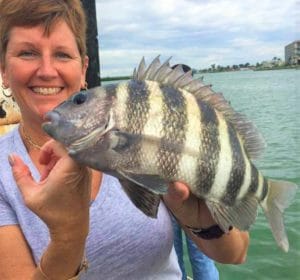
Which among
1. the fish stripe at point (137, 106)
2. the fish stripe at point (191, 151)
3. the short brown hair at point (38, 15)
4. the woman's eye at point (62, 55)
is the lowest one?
the fish stripe at point (191, 151)

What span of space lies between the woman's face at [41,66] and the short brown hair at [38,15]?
0.02 metres

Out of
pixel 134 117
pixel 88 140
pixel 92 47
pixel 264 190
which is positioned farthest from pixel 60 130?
pixel 92 47

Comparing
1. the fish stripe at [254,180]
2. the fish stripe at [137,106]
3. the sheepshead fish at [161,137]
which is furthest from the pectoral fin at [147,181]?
the fish stripe at [254,180]

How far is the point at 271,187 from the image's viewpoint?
1.64m

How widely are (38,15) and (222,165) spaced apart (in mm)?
836

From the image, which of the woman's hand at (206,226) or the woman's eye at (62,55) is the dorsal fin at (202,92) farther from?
the woman's eye at (62,55)

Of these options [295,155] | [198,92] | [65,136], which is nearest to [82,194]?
[65,136]

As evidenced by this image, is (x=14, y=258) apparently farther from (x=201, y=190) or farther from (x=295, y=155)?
(x=295, y=155)

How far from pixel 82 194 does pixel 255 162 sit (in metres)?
0.53

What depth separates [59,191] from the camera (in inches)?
54.4

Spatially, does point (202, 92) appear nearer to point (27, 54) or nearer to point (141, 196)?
point (141, 196)

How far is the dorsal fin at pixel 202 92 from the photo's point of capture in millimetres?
1440

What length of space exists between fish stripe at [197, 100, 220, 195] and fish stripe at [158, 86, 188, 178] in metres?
0.07

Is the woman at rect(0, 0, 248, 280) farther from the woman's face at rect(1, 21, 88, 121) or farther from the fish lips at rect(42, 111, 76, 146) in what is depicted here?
the fish lips at rect(42, 111, 76, 146)
